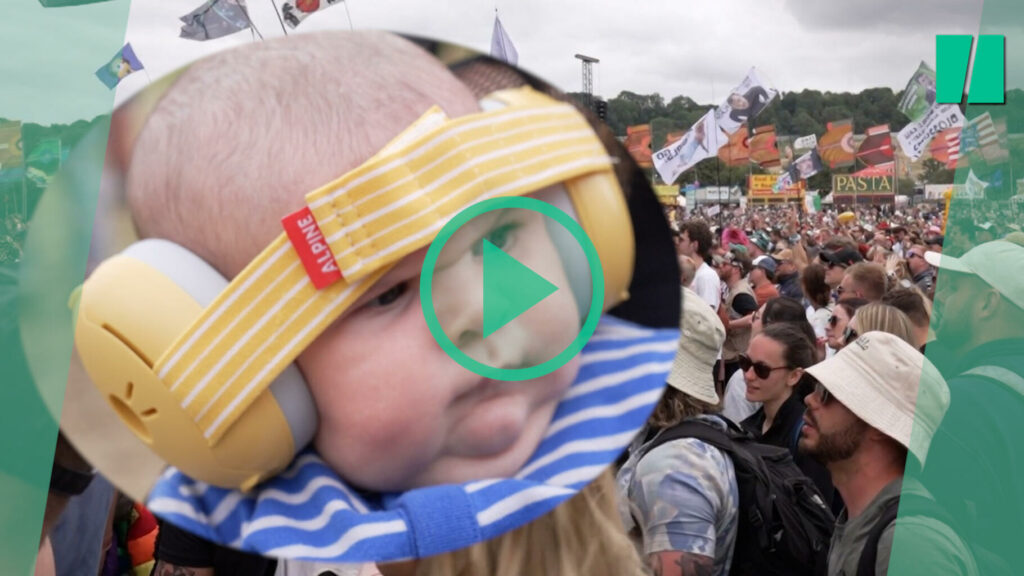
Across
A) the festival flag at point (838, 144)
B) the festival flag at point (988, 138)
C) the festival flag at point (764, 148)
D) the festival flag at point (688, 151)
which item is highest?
the festival flag at point (688, 151)

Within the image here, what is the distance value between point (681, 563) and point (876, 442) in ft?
2.76

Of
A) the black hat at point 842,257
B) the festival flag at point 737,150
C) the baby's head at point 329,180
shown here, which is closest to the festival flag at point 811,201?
the festival flag at point 737,150

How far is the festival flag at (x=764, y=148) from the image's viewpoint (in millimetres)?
21969

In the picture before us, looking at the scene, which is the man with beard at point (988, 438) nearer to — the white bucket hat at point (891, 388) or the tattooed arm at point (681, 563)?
the white bucket hat at point (891, 388)

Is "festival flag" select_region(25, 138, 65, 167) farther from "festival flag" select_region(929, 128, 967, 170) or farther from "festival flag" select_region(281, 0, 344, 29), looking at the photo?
"festival flag" select_region(929, 128, 967, 170)

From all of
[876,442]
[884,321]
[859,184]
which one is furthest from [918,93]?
[859,184]

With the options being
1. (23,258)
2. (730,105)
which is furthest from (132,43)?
(730,105)

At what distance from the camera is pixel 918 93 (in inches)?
685

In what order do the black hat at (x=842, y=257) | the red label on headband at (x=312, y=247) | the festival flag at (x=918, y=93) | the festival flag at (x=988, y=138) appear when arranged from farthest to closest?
the festival flag at (x=918, y=93) < the festival flag at (x=988, y=138) < the black hat at (x=842, y=257) < the red label on headband at (x=312, y=247)

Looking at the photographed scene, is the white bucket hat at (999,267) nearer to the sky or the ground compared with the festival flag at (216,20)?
nearer to the ground

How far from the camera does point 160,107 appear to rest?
788 mm

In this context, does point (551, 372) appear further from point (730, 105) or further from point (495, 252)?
point (730, 105)

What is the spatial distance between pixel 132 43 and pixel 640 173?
52 cm

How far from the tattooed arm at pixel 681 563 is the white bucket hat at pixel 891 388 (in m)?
0.78
